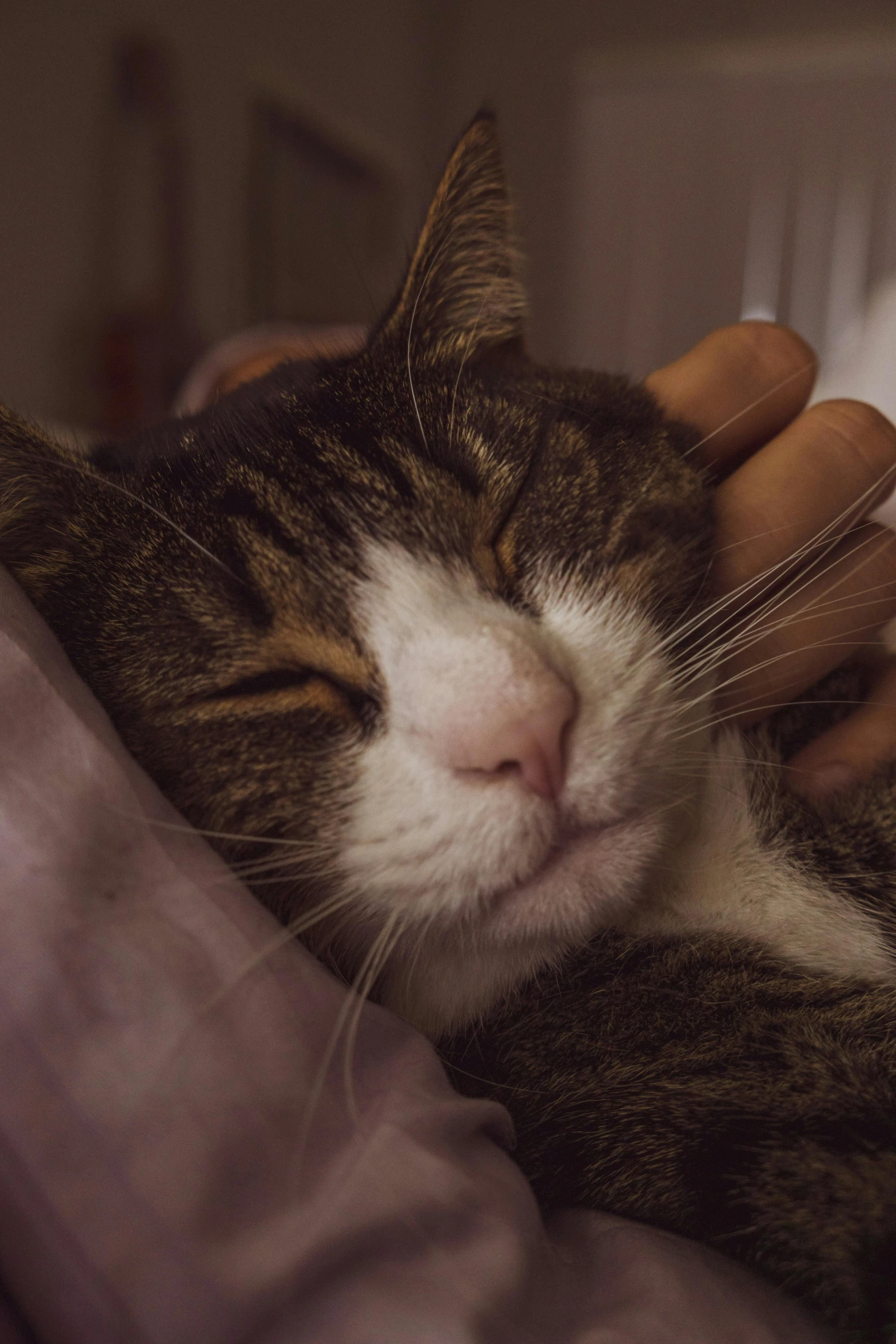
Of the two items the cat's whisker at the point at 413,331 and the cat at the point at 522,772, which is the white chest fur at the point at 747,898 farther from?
the cat's whisker at the point at 413,331

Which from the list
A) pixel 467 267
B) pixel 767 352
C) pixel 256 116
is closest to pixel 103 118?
pixel 256 116

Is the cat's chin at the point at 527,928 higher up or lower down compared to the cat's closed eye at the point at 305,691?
lower down

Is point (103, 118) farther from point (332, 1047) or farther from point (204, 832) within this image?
point (332, 1047)

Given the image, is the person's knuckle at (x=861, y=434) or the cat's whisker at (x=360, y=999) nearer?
the cat's whisker at (x=360, y=999)

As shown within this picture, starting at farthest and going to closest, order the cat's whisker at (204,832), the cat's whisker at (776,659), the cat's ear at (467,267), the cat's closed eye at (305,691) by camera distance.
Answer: the cat's ear at (467,267)
the cat's whisker at (776,659)
the cat's closed eye at (305,691)
the cat's whisker at (204,832)

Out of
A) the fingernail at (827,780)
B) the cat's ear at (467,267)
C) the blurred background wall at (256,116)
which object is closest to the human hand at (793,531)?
the fingernail at (827,780)

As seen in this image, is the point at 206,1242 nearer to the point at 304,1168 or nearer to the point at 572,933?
the point at 304,1168

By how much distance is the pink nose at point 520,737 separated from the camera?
0.52 meters

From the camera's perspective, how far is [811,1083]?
0.56 metres

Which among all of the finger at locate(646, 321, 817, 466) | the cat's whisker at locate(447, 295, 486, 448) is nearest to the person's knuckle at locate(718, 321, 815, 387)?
the finger at locate(646, 321, 817, 466)

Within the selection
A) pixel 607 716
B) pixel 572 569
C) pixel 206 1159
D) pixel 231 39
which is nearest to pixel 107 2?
pixel 231 39

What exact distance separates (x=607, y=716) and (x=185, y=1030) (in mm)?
319

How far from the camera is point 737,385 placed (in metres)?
0.91

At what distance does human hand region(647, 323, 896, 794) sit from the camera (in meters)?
0.77
